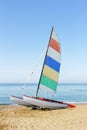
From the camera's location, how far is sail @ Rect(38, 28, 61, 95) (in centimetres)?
3080

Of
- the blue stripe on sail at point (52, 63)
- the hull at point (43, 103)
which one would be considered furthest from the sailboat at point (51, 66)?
the hull at point (43, 103)

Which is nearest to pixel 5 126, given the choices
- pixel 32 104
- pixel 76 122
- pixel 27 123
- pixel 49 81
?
pixel 27 123

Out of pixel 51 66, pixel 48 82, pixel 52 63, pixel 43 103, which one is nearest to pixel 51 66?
pixel 51 66

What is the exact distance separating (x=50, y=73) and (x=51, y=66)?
2.56ft

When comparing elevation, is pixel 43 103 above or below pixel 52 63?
below

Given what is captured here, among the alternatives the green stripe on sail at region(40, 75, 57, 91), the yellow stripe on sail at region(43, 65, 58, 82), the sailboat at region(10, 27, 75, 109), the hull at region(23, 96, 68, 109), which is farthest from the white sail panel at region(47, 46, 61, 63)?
the hull at region(23, 96, 68, 109)

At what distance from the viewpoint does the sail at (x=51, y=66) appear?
30797 mm

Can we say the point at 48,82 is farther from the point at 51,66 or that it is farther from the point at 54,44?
the point at 54,44

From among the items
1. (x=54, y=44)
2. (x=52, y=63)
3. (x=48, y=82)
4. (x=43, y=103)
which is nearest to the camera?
(x=43, y=103)

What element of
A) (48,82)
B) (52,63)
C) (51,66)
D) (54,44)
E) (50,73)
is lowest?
(48,82)

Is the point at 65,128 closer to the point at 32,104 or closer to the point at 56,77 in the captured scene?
the point at 32,104

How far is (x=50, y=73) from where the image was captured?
31344 millimetres

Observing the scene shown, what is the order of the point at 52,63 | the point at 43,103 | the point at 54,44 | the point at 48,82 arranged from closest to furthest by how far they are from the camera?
the point at 43,103
the point at 48,82
the point at 52,63
the point at 54,44

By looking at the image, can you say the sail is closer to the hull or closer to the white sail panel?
the white sail panel
